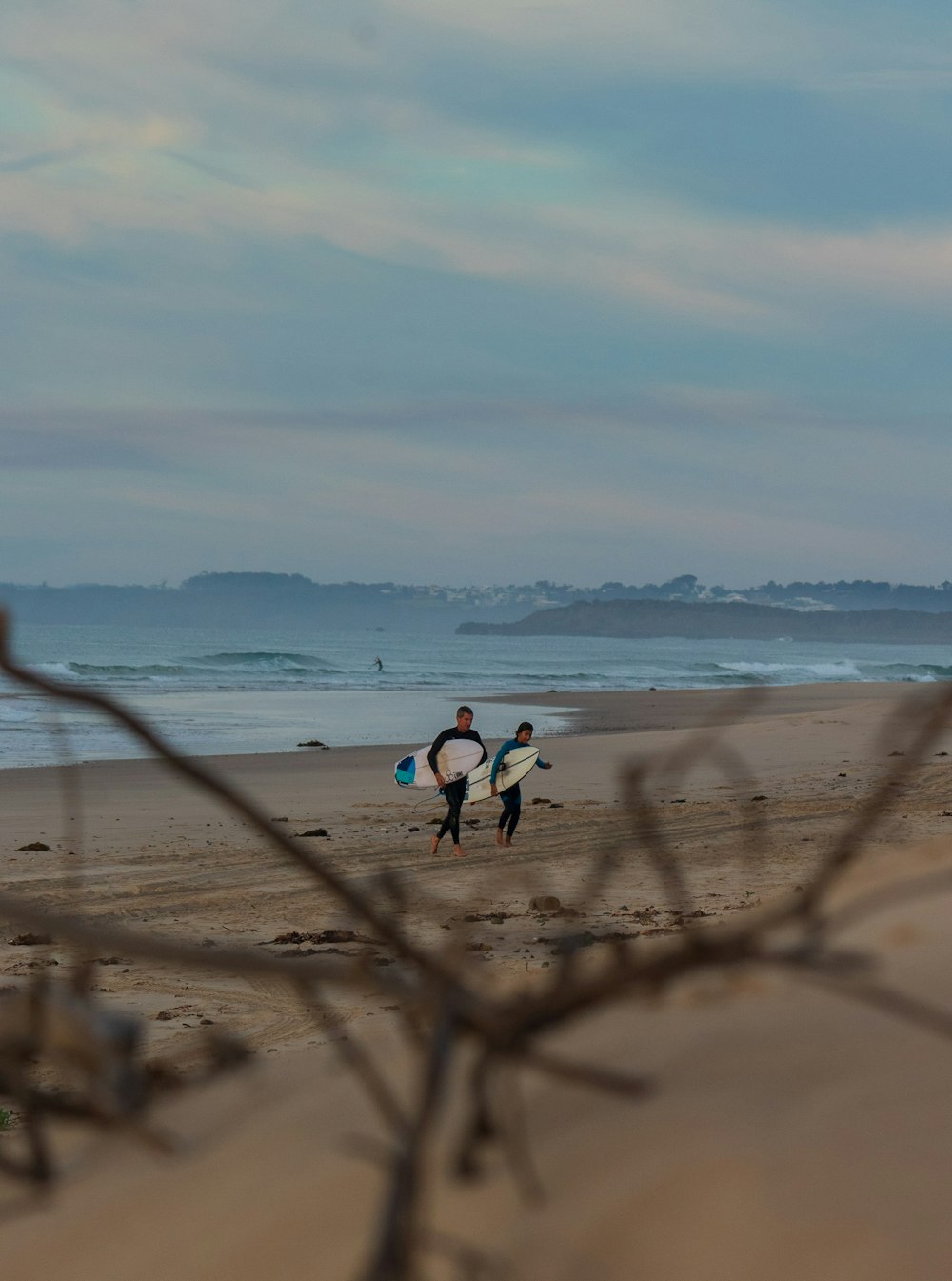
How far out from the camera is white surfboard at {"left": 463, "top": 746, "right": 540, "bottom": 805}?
10.4 m

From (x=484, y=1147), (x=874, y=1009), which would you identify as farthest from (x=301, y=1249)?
(x=874, y=1009)

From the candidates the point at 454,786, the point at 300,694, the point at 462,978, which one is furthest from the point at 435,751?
the point at 300,694

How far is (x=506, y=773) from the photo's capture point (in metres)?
10.5

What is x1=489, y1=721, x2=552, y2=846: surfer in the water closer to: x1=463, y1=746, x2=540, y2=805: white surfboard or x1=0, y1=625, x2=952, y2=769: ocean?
x1=463, y1=746, x2=540, y2=805: white surfboard

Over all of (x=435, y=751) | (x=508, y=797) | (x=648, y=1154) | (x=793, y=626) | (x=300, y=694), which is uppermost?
(x=793, y=626)

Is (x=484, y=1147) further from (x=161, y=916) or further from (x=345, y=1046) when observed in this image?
(x=161, y=916)

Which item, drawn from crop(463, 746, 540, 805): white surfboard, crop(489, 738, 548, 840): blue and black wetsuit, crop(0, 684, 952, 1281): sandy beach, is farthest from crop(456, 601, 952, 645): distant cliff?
crop(0, 684, 952, 1281): sandy beach

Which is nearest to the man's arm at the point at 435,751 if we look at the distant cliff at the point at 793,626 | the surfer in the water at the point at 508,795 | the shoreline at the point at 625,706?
the surfer in the water at the point at 508,795

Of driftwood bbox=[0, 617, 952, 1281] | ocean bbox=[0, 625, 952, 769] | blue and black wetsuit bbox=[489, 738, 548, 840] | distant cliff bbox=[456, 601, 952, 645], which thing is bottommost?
ocean bbox=[0, 625, 952, 769]

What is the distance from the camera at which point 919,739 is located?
0.63 m

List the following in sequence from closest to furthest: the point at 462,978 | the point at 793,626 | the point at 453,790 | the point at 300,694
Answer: the point at 462,978 < the point at 453,790 < the point at 300,694 < the point at 793,626

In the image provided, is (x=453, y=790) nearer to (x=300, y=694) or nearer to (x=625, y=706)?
(x=625, y=706)

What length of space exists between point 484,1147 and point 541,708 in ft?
102

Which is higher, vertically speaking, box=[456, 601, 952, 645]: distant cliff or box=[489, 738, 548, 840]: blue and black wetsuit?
box=[456, 601, 952, 645]: distant cliff
